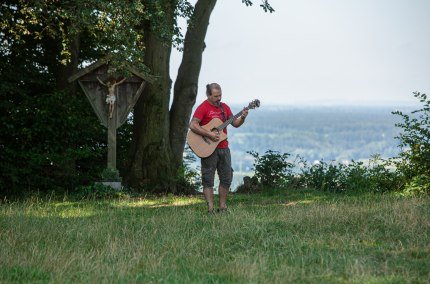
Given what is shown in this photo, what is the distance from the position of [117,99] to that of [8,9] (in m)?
3.01

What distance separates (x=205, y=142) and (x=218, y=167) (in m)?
0.52

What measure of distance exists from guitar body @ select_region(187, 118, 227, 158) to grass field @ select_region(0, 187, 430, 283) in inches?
39.5

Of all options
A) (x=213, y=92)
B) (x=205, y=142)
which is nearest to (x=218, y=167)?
(x=205, y=142)

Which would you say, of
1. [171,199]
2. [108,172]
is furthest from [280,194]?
[108,172]

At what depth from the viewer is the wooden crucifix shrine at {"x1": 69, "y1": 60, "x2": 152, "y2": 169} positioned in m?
15.1

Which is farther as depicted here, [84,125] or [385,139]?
[385,139]

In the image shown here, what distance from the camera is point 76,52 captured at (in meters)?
16.5

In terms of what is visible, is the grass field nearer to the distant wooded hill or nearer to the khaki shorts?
the khaki shorts

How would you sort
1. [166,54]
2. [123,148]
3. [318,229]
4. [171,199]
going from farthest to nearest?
[123,148] < [166,54] < [171,199] < [318,229]

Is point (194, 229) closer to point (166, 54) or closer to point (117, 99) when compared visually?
point (117, 99)

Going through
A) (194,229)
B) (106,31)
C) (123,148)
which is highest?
(106,31)

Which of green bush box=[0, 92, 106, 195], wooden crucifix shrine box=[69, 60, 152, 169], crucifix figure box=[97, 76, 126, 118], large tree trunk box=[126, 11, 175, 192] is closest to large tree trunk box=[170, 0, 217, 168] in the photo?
large tree trunk box=[126, 11, 175, 192]

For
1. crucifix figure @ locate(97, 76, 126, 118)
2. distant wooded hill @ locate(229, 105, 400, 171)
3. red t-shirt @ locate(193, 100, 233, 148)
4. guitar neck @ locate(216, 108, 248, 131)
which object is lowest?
guitar neck @ locate(216, 108, 248, 131)

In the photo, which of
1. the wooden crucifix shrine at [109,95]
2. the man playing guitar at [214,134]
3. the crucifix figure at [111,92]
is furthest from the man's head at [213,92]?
the crucifix figure at [111,92]
